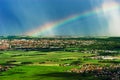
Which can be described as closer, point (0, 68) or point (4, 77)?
point (4, 77)

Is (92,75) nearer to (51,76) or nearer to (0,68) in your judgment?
(51,76)

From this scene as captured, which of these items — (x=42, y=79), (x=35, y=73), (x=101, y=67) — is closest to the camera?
(x=42, y=79)

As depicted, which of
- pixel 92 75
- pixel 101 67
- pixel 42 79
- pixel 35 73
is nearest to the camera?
pixel 42 79

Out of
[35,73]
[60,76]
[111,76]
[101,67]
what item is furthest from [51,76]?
[101,67]

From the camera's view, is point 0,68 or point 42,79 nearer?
point 42,79

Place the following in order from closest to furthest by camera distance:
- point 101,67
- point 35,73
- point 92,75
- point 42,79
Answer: point 42,79
point 92,75
point 35,73
point 101,67

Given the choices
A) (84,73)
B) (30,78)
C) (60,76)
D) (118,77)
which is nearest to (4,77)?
(30,78)

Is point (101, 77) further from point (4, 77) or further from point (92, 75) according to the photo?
point (4, 77)

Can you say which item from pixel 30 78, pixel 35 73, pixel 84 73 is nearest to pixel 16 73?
pixel 35 73

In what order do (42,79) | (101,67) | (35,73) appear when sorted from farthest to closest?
(101,67), (35,73), (42,79)
